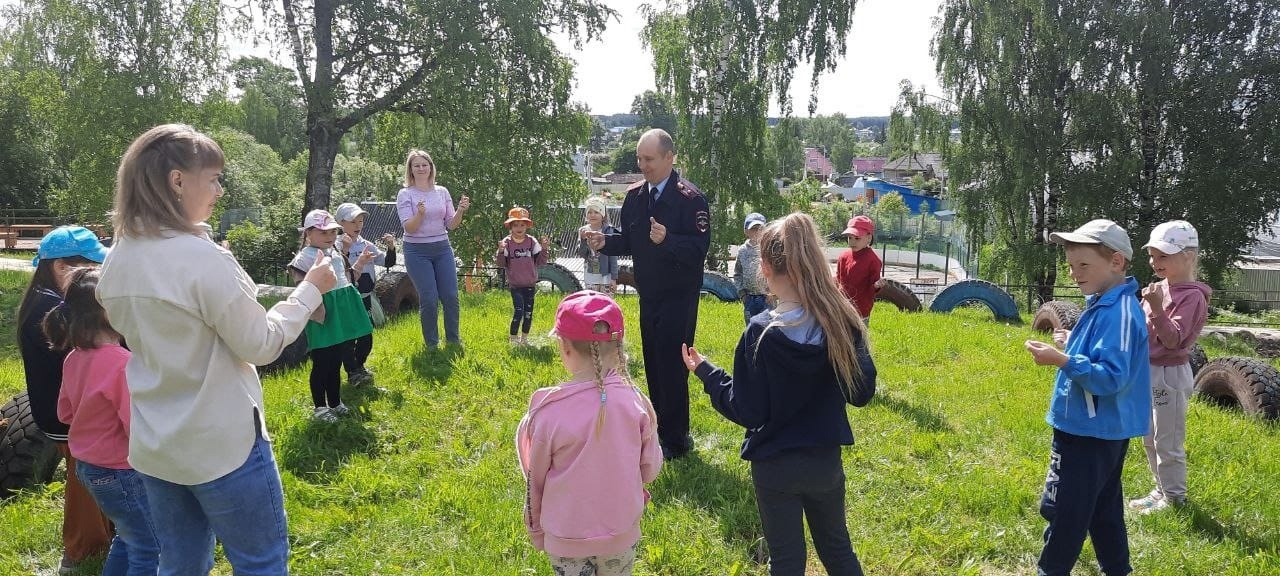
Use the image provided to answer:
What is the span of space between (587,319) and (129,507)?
183 centimetres

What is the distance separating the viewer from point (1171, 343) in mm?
4156

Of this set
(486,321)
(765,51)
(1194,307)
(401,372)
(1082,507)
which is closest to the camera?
(1082,507)

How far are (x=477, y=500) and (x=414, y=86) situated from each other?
1556 cm

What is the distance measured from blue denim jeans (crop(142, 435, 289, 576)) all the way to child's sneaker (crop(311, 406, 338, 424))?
120 inches

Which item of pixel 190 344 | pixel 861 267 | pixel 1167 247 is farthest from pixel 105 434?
pixel 861 267

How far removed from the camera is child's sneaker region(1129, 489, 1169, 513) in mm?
4387

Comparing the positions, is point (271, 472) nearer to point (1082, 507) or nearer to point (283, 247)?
point (1082, 507)

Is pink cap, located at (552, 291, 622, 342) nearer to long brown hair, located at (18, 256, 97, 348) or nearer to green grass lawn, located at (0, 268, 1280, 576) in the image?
green grass lawn, located at (0, 268, 1280, 576)


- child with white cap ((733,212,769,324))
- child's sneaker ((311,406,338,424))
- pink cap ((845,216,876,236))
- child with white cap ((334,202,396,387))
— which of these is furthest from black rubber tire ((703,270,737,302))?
child's sneaker ((311,406,338,424))

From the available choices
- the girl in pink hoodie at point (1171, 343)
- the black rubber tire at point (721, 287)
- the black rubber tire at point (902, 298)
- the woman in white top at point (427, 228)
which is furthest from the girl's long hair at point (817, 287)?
the black rubber tire at point (902, 298)

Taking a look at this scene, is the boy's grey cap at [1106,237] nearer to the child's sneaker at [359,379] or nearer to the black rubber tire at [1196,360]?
the child's sneaker at [359,379]

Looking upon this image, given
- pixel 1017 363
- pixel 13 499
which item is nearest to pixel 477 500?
pixel 13 499

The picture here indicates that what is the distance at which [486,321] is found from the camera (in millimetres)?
9086

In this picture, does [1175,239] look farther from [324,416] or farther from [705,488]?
[324,416]
